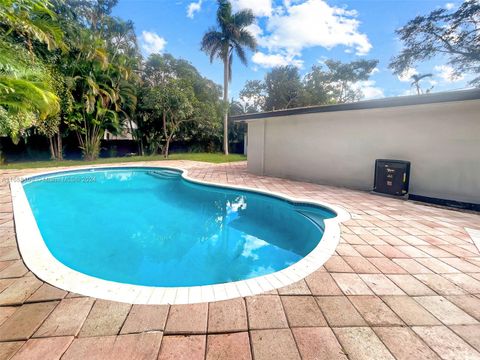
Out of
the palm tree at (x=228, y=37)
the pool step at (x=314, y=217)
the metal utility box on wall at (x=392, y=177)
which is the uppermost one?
the palm tree at (x=228, y=37)

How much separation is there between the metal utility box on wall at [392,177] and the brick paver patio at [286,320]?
409 cm

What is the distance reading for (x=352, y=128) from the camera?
797 centimetres

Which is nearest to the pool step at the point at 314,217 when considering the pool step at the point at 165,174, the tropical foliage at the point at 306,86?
the pool step at the point at 165,174

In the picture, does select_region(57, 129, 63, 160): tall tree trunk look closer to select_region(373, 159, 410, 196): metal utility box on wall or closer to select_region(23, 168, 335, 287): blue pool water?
select_region(23, 168, 335, 287): blue pool water

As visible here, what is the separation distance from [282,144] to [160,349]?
9.18 metres

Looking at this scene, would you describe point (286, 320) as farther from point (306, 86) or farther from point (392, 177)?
point (306, 86)

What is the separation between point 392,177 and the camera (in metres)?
6.87

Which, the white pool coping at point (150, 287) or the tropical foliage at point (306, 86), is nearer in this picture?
the white pool coping at point (150, 287)

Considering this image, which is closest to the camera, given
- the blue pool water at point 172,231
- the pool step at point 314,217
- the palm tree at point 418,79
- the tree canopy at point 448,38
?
the blue pool water at point 172,231

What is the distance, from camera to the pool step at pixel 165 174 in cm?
1120

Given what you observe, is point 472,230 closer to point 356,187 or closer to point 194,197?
point 356,187

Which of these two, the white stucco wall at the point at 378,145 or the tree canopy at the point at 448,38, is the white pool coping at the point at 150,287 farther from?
the tree canopy at the point at 448,38

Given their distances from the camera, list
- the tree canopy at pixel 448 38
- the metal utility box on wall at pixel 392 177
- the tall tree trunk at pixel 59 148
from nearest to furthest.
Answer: the metal utility box on wall at pixel 392 177 < the tree canopy at pixel 448 38 < the tall tree trunk at pixel 59 148

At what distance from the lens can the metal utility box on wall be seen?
6680 mm
